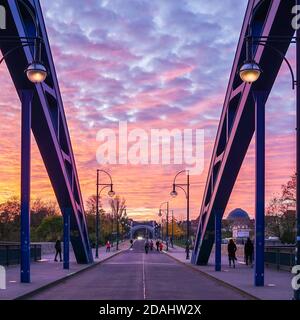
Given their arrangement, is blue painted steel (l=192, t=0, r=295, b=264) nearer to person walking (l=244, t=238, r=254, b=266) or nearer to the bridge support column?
the bridge support column

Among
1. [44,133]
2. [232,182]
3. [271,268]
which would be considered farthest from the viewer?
[271,268]

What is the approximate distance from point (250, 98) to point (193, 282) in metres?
8.37

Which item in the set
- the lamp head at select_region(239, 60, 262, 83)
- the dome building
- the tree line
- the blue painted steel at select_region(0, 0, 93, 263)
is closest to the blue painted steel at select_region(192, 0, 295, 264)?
→ the lamp head at select_region(239, 60, 262, 83)

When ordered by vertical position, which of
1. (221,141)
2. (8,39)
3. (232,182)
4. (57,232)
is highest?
(8,39)

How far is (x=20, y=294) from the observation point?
1917 cm

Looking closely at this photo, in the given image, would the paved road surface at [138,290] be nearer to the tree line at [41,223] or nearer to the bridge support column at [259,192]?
the bridge support column at [259,192]

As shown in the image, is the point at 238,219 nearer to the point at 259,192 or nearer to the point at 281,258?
the point at 281,258

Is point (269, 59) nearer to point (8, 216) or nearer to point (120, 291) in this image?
point (120, 291)

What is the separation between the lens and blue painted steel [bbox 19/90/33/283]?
78.6ft

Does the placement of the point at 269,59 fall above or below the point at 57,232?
above

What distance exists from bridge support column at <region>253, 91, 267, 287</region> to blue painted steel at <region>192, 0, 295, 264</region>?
983 mm

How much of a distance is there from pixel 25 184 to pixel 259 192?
8745 millimetres

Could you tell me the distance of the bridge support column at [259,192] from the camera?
76.9 ft
